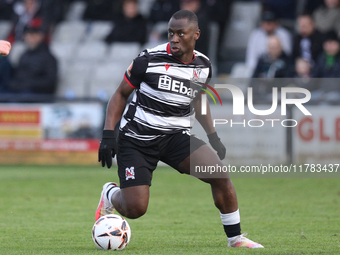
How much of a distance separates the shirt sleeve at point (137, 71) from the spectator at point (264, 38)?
8.81 meters

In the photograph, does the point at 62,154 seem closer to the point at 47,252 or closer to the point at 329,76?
the point at 329,76

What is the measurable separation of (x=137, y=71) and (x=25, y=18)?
12.9 metres

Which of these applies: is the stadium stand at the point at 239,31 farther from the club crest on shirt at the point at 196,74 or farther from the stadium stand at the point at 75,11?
the club crest on shirt at the point at 196,74

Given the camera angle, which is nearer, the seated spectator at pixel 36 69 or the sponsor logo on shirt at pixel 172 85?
the sponsor logo on shirt at pixel 172 85

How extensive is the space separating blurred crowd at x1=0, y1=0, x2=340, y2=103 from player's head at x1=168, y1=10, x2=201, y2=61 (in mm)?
7720

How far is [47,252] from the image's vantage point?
539 centimetres

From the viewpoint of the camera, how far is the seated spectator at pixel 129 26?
16.3m

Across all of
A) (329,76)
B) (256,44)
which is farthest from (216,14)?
(329,76)

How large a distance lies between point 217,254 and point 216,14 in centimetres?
1185

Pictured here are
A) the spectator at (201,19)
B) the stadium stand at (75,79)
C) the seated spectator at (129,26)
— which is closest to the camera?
the spectator at (201,19)

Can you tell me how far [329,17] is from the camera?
Answer: 49.7 ft

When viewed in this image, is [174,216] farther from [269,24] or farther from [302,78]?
[269,24]

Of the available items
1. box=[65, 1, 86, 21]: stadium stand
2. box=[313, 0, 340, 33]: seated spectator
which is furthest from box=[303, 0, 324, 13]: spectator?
box=[65, 1, 86, 21]: stadium stand

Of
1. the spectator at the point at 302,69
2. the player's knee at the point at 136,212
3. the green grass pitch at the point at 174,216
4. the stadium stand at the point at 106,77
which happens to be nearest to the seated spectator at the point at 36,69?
the stadium stand at the point at 106,77
